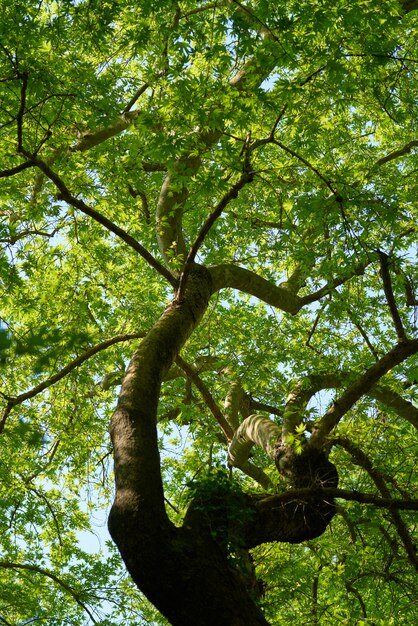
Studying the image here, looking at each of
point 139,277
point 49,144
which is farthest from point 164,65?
point 139,277

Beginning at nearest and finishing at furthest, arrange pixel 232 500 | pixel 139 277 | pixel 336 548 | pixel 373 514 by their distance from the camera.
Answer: pixel 232 500
pixel 373 514
pixel 336 548
pixel 139 277

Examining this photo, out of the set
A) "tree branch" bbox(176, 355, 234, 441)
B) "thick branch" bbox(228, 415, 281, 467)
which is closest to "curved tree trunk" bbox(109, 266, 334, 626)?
"thick branch" bbox(228, 415, 281, 467)

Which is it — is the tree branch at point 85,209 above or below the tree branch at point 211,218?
above

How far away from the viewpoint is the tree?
4082 millimetres

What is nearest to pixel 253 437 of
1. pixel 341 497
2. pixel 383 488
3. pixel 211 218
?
pixel 383 488

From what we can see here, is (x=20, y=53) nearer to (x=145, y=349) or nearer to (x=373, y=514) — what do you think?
(x=145, y=349)

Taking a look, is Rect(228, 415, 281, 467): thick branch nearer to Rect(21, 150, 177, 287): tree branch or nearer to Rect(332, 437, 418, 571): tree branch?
Rect(332, 437, 418, 571): tree branch

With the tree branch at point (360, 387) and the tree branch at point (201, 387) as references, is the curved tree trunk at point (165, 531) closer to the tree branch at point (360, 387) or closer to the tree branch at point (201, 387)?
the tree branch at point (360, 387)

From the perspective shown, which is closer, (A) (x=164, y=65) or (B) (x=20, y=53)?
(B) (x=20, y=53)

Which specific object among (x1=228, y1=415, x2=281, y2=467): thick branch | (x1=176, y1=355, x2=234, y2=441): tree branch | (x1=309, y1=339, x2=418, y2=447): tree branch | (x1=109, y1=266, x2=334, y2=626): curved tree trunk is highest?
(x1=176, y1=355, x2=234, y2=441): tree branch

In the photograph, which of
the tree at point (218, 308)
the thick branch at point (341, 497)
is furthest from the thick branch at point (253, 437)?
the thick branch at point (341, 497)

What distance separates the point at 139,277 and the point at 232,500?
6.99 metres

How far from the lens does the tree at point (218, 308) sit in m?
4.08

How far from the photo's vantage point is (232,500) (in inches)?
163
